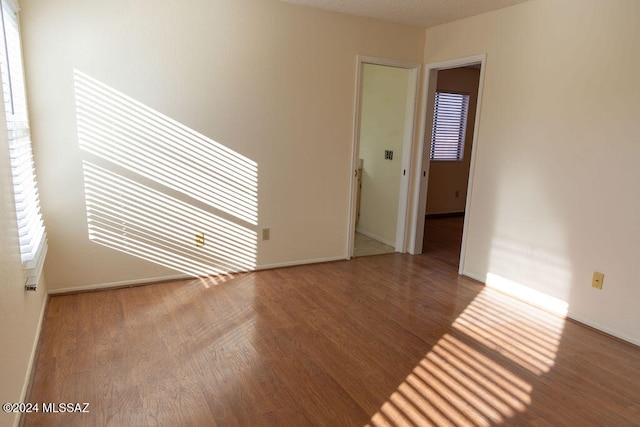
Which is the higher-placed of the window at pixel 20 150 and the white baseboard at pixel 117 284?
the window at pixel 20 150

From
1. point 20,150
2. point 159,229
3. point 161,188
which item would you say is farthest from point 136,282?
point 20,150

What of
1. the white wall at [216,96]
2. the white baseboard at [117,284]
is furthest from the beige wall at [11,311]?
the white wall at [216,96]

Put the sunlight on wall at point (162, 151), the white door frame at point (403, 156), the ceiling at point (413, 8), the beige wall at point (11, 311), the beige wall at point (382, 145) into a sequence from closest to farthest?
the beige wall at point (11, 311) < the sunlight on wall at point (162, 151) < the ceiling at point (413, 8) < the white door frame at point (403, 156) < the beige wall at point (382, 145)

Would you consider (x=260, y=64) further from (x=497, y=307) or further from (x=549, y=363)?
(x=549, y=363)

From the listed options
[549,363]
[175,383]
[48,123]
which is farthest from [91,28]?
[549,363]

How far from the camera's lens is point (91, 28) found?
304cm

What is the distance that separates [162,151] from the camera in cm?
340

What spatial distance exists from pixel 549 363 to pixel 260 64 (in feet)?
10.3

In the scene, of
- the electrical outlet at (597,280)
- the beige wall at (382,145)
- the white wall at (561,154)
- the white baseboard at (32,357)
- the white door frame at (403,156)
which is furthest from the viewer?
the beige wall at (382,145)

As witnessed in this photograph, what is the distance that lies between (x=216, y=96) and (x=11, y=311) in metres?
2.23

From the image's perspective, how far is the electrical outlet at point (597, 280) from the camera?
3.01 metres

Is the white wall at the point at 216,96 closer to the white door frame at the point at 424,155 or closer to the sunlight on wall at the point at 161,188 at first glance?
the sunlight on wall at the point at 161,188

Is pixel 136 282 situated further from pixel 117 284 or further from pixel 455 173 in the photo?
pixel 455 173

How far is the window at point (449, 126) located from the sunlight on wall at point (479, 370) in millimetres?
3836
